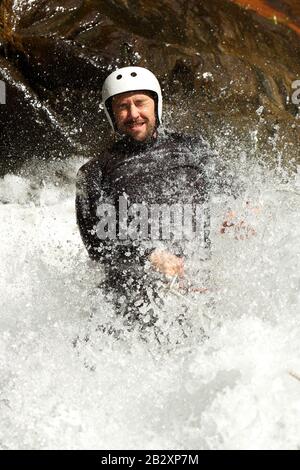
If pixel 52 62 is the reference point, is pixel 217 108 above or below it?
below

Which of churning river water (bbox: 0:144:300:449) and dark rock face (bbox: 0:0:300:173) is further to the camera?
dark rock face (bbox: 0:0:300:173)

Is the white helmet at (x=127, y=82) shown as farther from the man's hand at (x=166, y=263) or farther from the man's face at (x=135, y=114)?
the man's hand at (x=166, y=263)

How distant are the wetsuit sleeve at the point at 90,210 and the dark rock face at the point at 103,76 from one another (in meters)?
1.61

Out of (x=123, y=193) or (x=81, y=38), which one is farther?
(x=81, y=38)

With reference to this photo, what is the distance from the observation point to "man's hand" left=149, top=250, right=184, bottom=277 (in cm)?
357

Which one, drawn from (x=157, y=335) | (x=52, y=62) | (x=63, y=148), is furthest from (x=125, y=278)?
(x=52, y=62)

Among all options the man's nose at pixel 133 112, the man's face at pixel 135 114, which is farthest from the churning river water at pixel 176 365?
the man's nose at pixel 133 112

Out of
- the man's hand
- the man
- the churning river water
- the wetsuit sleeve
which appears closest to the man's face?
the man

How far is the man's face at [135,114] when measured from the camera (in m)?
4.03

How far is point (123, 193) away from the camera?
3.92m

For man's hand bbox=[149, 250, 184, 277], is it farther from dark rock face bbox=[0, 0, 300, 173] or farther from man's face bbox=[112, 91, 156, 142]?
dark rock face bbox=[0, 0, 300, 173]

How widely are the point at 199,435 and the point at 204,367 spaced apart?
1.47 feet

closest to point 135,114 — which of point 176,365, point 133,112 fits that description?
point 133,112

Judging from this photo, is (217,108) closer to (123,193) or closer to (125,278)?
(123,193)
